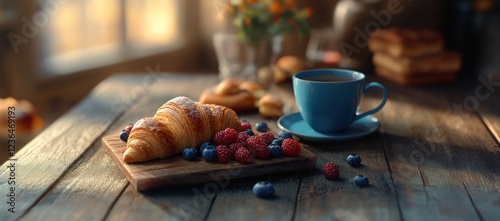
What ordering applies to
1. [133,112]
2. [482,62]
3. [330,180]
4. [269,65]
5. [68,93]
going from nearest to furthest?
[330,180], [133,112], [269,65], [482,62], [68,93]

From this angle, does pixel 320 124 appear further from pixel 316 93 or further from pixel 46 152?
pixel 46 152

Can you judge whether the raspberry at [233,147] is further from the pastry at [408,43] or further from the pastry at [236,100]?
the pastry at [408,43]

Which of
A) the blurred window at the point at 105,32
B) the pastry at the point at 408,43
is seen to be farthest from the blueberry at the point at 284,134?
the blurred window at the point at 105,32

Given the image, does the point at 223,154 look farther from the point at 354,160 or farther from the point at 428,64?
the point at 428,64

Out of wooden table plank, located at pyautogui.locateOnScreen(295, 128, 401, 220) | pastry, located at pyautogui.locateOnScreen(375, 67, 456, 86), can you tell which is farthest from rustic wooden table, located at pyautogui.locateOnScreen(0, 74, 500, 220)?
pastry, located at pyautogui.locateOnScreen(375, 67, 456, 86)

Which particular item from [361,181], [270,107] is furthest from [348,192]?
[270,107]

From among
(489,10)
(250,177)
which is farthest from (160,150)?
(489,10)

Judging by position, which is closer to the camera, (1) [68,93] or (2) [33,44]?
(2) [33,44]
